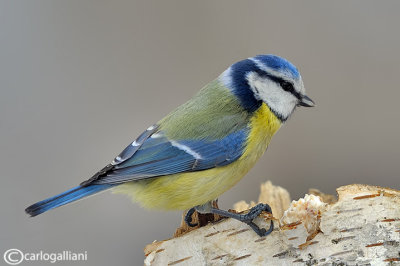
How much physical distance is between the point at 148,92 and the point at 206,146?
1290mm

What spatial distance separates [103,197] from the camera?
9.05 ft

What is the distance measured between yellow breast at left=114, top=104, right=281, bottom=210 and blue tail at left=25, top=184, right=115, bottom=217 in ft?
0.28

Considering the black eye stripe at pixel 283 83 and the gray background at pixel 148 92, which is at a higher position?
the gray background at pixel 148 92

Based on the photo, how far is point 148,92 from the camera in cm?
290

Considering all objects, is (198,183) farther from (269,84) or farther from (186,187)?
(269,84)

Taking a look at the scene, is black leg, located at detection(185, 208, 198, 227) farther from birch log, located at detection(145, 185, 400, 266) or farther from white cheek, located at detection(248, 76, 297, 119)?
white cheek, located at detection(248, 76, 297, 119)

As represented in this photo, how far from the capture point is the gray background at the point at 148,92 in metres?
2.69

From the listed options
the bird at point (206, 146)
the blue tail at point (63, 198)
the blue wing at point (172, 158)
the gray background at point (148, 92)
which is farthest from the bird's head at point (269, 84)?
the gray background at point (148, 92)

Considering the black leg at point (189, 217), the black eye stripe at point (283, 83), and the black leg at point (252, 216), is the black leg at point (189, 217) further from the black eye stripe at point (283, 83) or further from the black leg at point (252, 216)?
the black eye stripe at point (283, 83)

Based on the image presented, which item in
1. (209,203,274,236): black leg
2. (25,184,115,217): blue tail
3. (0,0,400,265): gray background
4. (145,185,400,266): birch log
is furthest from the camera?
(0,0,400,265): gray background

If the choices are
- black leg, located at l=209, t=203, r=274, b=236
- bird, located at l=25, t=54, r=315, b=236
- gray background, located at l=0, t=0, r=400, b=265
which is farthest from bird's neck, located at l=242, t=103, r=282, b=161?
gray background, located at l=0, t=0, r=400, b=265

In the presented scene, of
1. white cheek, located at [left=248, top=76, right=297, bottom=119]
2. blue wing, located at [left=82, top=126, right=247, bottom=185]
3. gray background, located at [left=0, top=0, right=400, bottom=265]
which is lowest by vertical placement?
blue wing, located at [left=82, top=126, right=247, bottom=185]

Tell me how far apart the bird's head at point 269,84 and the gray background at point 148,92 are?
0.91 meters

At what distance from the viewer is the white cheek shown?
5.81 ft
